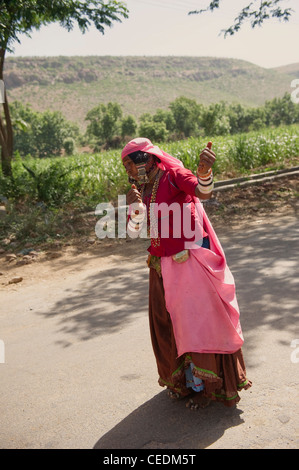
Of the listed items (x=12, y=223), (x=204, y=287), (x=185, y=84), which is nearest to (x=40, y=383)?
(x=204, y=287)

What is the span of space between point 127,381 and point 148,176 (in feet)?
5.40

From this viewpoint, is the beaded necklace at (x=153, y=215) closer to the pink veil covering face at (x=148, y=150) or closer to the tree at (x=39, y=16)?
the pink veil covering face at (x=148, y=150)

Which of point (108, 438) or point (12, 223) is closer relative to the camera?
point (108, 438)

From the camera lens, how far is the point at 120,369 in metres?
4.03

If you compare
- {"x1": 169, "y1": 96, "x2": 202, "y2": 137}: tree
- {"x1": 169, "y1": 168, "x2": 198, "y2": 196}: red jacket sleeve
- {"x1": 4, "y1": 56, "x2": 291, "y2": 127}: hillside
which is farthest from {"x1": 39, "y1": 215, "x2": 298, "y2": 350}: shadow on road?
{"x1": 4, "y1": 56, "x2": 291, "y2": 127}: hillside

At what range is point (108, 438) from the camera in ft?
10.2

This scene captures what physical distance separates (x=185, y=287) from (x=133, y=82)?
12274cm

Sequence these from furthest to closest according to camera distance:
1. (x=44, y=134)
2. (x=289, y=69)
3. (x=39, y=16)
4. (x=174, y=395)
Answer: (x=289, y=69) → (x=44, y=134) → (x=39, y=16) → (x=174, y=395)

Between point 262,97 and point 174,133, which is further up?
point 262,97

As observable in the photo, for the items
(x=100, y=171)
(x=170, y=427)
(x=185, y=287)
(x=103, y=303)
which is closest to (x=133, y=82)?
(x=100, y=171)

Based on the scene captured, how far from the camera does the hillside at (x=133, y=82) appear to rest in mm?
110312

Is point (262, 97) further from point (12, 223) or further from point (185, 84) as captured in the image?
point (12, 223)

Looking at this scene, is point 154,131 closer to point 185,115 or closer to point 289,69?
point 185,115

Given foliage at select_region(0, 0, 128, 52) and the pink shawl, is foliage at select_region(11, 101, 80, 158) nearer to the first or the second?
foliage at select_region(0, 0, 128, 52)
